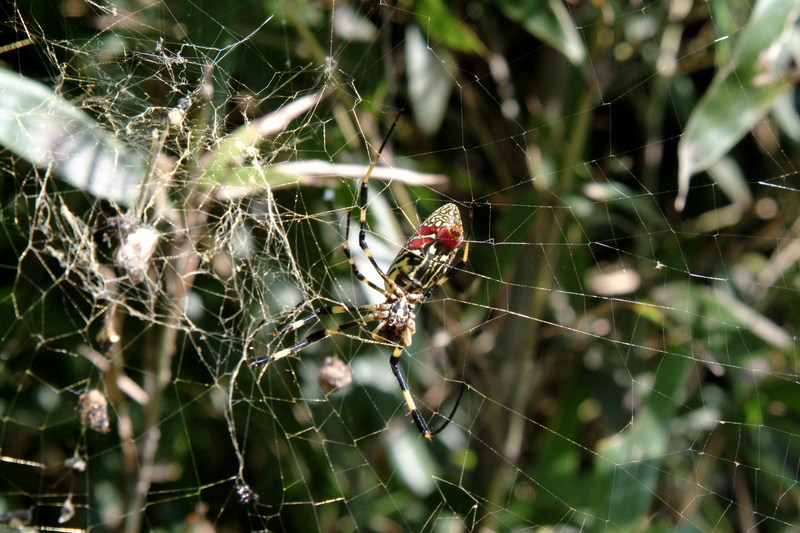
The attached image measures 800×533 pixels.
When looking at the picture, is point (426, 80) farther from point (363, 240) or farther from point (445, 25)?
point (363, 240)

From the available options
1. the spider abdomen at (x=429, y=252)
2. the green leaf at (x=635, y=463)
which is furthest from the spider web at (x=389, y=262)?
the spider abdomen at (x=429, y=252)

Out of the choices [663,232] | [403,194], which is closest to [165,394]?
[403,194]

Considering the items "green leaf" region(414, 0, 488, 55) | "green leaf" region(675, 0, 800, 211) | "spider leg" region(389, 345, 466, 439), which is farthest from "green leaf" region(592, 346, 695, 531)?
"green leaf" region(414, 0, 488, 55)

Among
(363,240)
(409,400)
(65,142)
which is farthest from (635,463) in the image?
(65,142)

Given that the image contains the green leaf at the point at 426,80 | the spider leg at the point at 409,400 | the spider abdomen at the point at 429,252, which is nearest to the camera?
the spider abdomen at the point at 429,252

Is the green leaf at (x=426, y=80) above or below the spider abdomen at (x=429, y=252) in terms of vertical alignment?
above

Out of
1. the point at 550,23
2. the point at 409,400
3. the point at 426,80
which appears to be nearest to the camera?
the point at 550,23

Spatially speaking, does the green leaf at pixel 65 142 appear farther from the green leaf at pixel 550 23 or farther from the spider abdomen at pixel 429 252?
the green leaf at pixel 550 23
